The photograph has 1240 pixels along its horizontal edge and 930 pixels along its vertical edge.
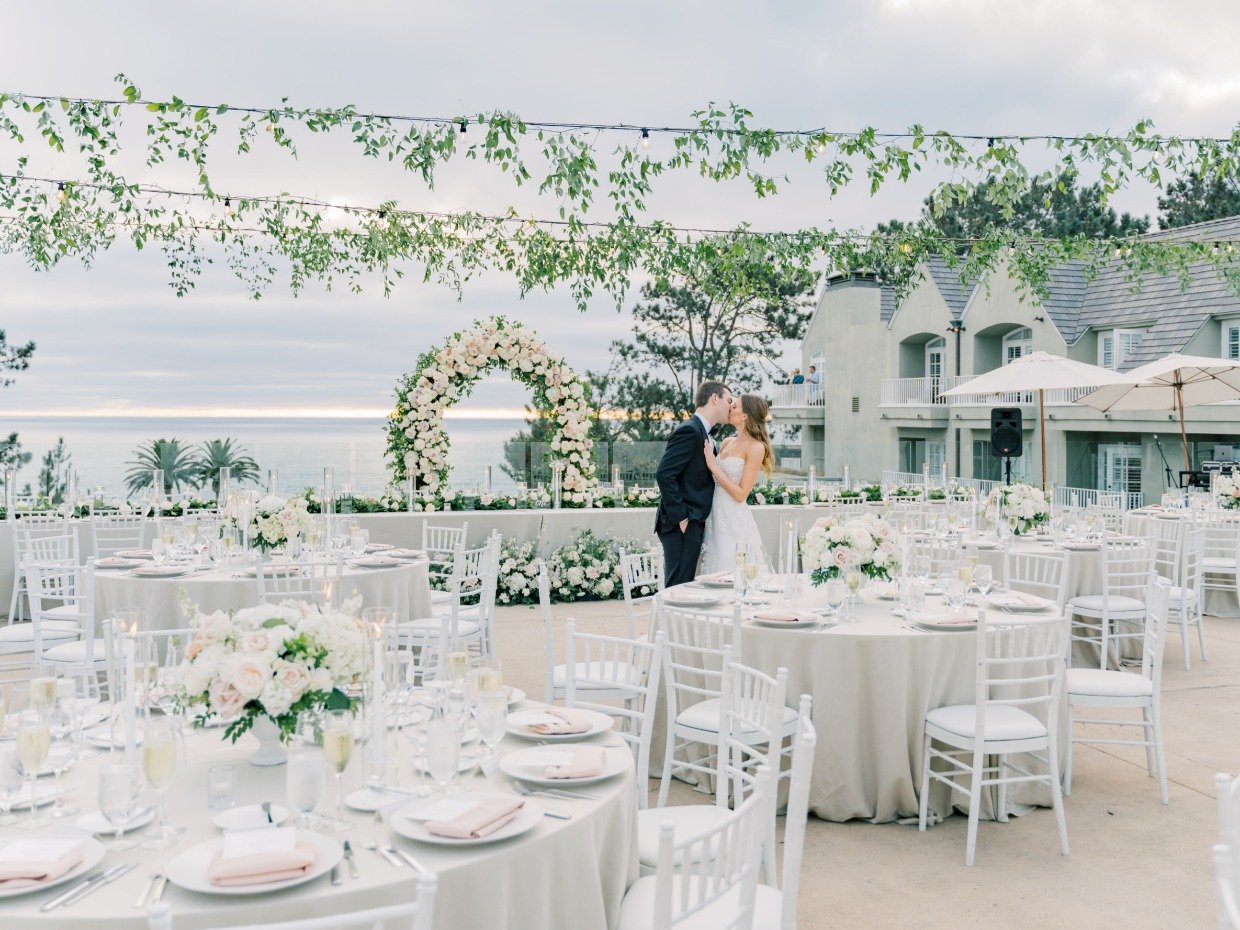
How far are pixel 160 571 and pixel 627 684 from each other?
3.29 meters

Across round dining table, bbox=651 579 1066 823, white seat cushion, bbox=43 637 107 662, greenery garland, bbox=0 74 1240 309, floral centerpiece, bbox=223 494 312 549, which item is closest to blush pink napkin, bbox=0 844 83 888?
round dining table, bbox=651 579 1066 823

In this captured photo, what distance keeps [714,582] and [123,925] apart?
4.20 m

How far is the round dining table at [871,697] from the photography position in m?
4.38

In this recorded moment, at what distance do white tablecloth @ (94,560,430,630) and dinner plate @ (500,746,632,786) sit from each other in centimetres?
319

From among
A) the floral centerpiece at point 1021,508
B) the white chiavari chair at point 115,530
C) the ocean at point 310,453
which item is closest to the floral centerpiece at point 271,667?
the floral centerpiece at point 1021,508

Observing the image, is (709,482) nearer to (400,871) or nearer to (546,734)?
(546,734)

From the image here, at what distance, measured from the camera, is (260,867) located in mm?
1939

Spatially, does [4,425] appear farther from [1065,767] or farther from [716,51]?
[1065,767]

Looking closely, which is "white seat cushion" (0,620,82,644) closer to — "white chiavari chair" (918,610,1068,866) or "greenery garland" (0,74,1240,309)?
"greenery garland" (0,74,1240,309)

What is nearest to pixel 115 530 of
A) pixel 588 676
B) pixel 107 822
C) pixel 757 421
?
pixel 757 421

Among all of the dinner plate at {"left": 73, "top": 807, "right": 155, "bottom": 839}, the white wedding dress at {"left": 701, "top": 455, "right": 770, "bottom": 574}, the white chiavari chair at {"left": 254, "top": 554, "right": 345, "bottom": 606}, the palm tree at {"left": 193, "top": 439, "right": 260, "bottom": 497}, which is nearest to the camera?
the dinner plate at {"left": 73, "top": 807, "right": 155, "bottom": 839}

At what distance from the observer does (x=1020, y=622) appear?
4520 millimetres

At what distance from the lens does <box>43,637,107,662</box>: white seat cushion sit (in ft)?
18.4

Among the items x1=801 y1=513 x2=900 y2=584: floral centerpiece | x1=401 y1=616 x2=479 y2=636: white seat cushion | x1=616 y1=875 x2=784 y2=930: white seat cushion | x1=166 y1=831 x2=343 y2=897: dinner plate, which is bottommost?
x1=616 y1=875 x2=784 y2=930: white seat cushion
